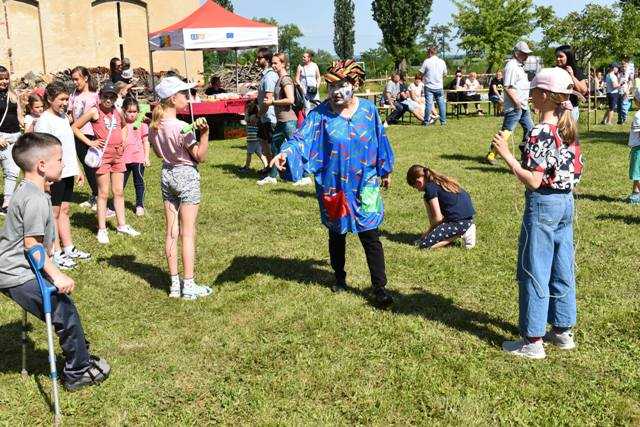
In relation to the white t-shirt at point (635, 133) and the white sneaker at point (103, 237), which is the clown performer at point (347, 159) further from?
the white t-shirt at point (635, 133)

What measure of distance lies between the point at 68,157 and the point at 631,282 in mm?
5579

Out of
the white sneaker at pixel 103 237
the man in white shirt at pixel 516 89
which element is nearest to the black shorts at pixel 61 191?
the white sneaker at pixel 103 237

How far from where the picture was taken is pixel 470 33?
168 ft

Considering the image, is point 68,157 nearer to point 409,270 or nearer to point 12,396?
point 12,396

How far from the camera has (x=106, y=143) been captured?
7301 mm

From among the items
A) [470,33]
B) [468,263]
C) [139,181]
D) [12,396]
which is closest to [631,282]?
[468,263]

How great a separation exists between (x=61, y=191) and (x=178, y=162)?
68.2 inches

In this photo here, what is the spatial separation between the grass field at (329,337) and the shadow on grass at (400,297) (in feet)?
0.07

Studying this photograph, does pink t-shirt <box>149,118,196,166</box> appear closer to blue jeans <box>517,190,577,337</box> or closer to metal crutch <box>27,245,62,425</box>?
metal crutch <box>27,245,62,425</box>

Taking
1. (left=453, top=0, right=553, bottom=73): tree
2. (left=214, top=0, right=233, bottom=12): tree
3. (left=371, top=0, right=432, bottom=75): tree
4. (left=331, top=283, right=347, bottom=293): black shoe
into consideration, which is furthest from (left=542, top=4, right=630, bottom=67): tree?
(left=331, top=283, right=347, bottom=293): black shoe

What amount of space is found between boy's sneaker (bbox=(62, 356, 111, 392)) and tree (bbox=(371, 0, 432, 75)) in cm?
5118

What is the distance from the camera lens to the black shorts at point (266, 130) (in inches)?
413

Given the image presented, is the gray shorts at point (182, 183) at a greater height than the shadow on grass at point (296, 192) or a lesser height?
greater

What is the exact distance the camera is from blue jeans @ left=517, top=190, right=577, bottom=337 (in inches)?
157
